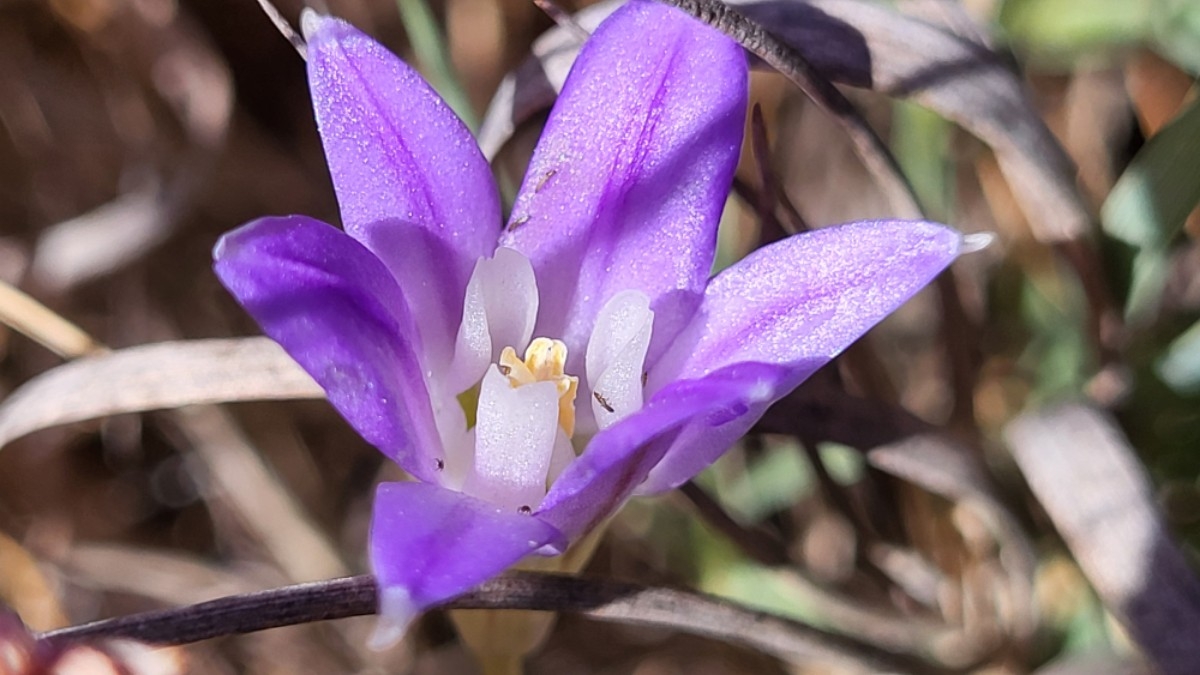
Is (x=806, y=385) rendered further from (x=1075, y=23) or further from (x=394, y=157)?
(x=1075, y=23)

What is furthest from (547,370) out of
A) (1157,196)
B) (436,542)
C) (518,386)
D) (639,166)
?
(1157,196)

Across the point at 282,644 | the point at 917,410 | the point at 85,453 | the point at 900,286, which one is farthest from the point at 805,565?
the point at 85,453

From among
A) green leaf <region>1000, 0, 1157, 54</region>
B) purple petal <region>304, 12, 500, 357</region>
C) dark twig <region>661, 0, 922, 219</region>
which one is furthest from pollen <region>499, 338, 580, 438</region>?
green leaf <region>1000, 0, 1157, 54</region>

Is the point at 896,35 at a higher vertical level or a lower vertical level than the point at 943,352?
higher

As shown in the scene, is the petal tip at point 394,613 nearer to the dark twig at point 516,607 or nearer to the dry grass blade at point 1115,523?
the dark twig at point 516,607

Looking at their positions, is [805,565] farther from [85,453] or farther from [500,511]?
[85,453]

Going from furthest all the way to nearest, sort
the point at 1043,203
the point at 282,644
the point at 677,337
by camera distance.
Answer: the point at 282,644 → the point at 1043,203 → the point at 677,337
